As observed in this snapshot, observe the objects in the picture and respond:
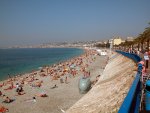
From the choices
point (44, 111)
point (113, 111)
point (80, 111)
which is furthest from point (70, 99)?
point (113, 111)

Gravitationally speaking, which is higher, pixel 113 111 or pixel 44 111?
pixel 113 111

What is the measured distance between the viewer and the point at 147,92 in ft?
13.2

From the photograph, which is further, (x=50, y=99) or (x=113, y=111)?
(x=50, y=99)

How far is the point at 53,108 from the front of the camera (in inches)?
749

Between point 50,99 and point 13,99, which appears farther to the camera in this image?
point 13,99

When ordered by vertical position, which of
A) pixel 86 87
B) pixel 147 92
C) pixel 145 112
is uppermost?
pixel 147 92

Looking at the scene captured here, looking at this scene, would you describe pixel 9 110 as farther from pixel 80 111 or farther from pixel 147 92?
pixel 147 92

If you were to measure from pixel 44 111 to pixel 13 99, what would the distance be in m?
7.65

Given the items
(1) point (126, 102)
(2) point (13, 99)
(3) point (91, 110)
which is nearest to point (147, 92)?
(1) point (126, 102)

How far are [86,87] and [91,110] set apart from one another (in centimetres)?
1084

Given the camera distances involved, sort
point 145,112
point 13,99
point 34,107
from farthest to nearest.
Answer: point 13,99
point 34,107
point 145,112

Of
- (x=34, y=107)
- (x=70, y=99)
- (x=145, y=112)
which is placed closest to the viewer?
(x=145, y=112)

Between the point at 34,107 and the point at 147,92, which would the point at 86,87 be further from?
the point at 147,92

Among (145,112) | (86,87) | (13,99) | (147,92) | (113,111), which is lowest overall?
(13,99)
